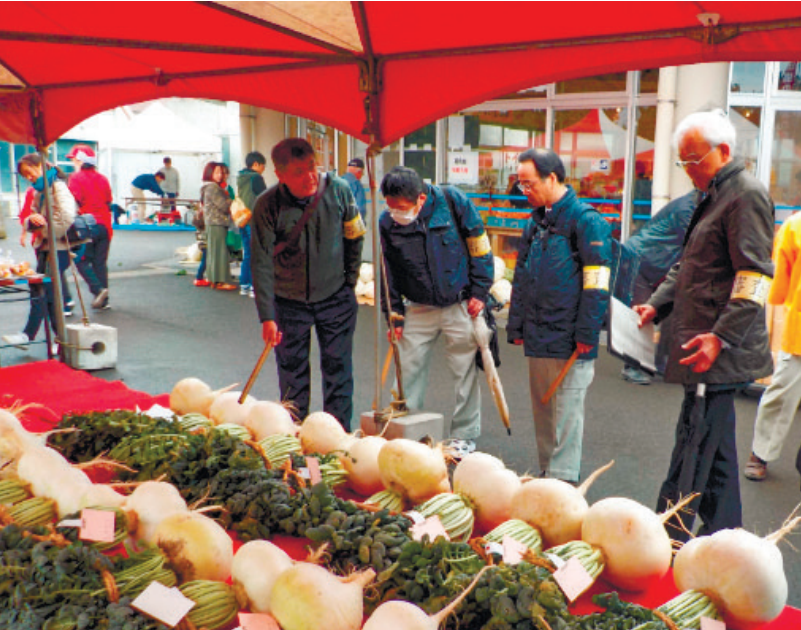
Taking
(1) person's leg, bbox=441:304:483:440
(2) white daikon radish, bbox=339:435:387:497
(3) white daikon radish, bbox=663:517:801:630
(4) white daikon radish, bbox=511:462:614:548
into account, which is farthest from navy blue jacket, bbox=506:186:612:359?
(3) white daikon radish, bbox=663:517:801:630

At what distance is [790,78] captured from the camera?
24.3 feet

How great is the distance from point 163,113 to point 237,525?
1796 cm

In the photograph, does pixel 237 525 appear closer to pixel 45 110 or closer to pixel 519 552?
pixel 519 552

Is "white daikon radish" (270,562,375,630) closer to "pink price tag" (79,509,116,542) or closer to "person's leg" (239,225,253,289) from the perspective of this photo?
"pink price tag" (79,509,116,542)

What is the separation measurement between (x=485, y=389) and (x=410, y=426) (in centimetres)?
287

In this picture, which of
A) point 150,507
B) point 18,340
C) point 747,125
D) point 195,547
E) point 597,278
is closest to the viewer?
point 195,547

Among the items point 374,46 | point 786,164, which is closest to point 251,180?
point 786,164

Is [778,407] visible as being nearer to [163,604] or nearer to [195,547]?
[195,547]

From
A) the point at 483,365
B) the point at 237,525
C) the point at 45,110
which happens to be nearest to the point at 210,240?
the point at 45,110

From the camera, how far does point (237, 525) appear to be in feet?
7.16

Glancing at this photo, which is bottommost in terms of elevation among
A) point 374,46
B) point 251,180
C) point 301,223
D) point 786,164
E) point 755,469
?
point 755,469

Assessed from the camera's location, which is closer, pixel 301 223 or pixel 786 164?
pixel 301 223

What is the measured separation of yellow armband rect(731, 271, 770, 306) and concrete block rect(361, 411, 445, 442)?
148cm

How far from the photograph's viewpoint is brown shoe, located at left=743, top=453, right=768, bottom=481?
13.8ft
